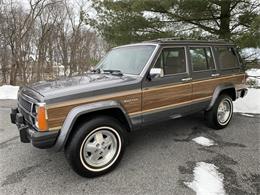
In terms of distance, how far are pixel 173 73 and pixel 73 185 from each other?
2.38 meters

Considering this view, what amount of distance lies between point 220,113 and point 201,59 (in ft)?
4.37

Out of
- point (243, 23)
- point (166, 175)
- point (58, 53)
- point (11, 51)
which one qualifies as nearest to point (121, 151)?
point (166, 175)

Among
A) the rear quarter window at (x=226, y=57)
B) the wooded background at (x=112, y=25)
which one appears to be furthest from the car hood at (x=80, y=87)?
the wooded background at (x=112, y=25)

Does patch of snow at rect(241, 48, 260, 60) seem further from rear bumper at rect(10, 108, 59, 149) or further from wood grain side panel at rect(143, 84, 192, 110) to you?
rear bumper at rect(10, 108, 59, 149)

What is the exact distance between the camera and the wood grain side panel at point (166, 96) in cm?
351

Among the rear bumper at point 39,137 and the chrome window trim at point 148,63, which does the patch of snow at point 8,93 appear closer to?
the rear bumper at point 39,137

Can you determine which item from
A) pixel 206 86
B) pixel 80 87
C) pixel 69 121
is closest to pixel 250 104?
pixel 206 86

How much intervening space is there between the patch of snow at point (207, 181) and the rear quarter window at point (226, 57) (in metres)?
2.36

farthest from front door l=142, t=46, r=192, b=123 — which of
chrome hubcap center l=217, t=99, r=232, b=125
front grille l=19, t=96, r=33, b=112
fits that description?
front grille l=19, t=96, r=33, b=112

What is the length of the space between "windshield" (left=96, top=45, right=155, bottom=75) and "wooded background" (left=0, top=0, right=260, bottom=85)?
2402 millimetres

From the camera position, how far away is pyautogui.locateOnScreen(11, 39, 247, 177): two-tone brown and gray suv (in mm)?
2820

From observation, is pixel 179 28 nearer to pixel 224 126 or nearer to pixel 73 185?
pixel 224 126

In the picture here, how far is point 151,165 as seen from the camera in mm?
3375

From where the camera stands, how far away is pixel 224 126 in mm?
4910
